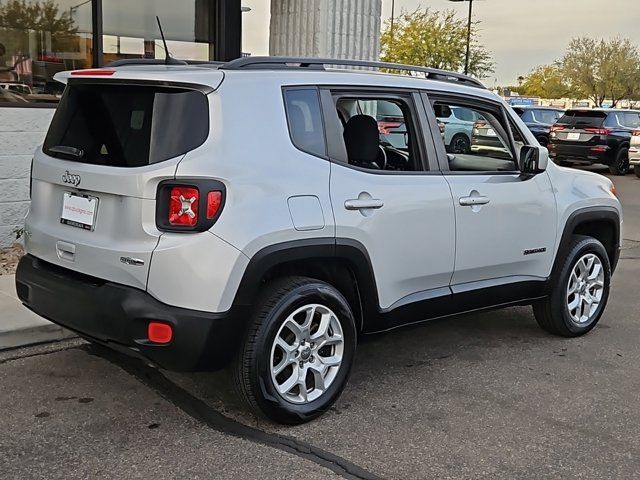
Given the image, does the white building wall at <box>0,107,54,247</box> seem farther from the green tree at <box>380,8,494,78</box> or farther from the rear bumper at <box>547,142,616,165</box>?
the green tree at <box>380,8,494,78</box>

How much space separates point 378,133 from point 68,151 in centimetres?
170

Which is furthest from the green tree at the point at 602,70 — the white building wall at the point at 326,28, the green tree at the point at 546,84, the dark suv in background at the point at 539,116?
the white building wall at the point at 326,28

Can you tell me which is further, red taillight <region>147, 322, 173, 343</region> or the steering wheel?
the steering wheel

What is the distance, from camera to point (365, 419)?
411 centimetres

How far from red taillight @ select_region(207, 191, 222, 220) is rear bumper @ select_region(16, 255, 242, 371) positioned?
449mm

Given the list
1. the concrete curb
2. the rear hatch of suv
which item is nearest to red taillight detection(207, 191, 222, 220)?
the rear hatch of suv

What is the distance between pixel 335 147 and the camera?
4.09 metres

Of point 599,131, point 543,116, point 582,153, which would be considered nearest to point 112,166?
point 582,153

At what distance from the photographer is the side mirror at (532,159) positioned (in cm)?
506

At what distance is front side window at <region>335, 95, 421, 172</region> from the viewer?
169 inches

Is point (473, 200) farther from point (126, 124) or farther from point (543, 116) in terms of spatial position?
point (543, 116)

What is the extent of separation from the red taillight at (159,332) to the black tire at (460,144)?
2.18 meters

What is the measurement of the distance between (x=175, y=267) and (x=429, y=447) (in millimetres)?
1499

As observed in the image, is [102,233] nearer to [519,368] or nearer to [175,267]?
[175,267]
